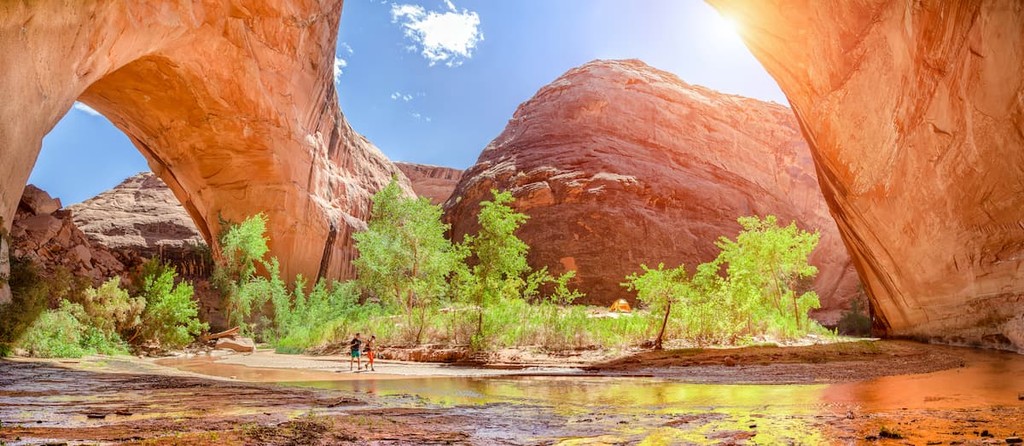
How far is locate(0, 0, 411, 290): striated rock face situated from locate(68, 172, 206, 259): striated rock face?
20.8 ft

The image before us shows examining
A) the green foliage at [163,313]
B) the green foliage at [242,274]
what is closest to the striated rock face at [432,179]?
the green foliage at [242,274]

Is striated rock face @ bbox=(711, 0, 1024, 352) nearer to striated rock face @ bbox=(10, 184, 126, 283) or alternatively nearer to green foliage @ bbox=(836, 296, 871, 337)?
green foliage @ bbox=(836, 296, 871, 337)

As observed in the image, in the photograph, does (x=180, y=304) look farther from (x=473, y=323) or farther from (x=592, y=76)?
(x=592, y=76)

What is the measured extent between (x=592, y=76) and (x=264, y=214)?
30.9 m

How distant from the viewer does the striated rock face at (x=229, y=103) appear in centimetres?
1337

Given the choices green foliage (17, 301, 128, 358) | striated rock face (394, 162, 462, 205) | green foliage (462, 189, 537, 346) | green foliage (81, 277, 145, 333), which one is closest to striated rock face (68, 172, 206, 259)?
green foliage (81, 277, 145, 333)

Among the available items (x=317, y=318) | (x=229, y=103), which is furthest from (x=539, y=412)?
(x=229, y=103)

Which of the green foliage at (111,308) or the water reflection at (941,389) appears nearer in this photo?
the water reflection at (941,389)

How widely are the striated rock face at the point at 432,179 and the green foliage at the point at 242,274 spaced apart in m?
41.6

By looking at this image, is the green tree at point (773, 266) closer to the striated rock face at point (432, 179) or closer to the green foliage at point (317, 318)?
the green foliage at point (317, 318)

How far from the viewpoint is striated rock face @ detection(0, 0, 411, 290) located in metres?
13.4

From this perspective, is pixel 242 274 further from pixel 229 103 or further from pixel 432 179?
pixel 432 179

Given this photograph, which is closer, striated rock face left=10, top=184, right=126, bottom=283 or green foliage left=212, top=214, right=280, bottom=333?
striated rock face left=10, top=184, right=126, bottom=283

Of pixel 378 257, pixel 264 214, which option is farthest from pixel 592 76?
pixel 378 257
